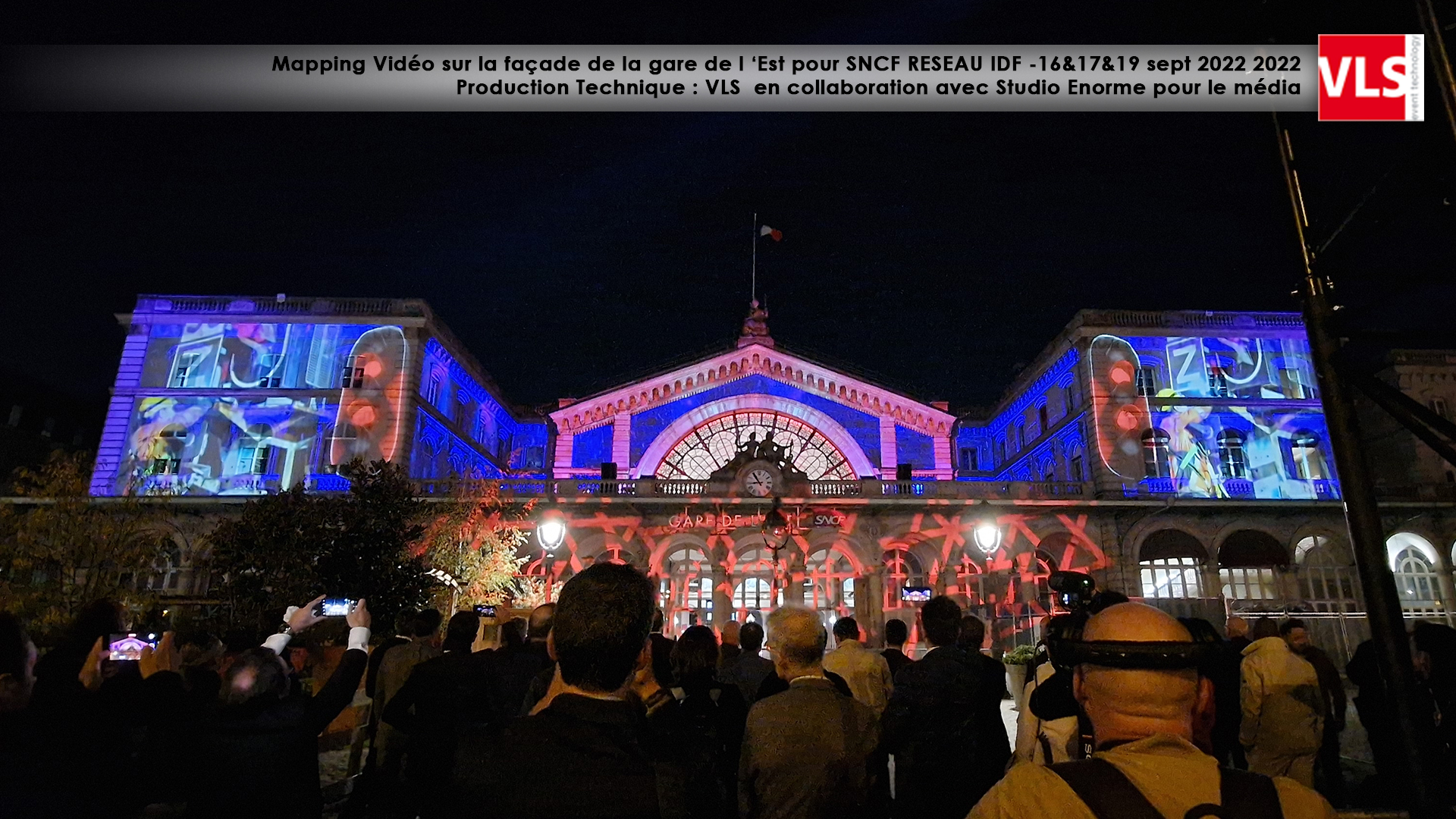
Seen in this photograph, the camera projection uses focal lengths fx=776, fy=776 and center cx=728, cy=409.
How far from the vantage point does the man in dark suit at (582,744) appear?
2141mm

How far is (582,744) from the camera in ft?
7.20

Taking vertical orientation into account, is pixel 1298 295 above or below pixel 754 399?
below

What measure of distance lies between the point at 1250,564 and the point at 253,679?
31986 millimetres

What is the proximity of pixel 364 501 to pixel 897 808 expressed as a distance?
18119mm

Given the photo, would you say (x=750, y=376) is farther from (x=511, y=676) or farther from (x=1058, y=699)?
(x=1058, y=699)

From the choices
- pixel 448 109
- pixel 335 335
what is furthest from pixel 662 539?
pixel 448 109

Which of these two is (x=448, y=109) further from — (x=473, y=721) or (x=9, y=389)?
(x=9, y=389)

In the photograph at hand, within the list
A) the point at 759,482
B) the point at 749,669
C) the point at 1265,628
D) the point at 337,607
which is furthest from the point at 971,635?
the point at 759,482

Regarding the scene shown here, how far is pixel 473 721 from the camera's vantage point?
18.6 ft

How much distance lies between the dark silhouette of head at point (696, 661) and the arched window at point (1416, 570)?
1258 inches

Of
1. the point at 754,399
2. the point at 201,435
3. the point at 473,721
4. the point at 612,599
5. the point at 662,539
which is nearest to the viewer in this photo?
the point at 612,599

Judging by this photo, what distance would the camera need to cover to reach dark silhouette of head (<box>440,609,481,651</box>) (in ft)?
19.9

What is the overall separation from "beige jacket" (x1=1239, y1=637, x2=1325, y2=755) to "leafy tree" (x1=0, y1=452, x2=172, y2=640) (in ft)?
92.5

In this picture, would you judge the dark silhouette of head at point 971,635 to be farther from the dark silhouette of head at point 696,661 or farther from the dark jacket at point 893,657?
the dark silhouette of head at point 696,661
